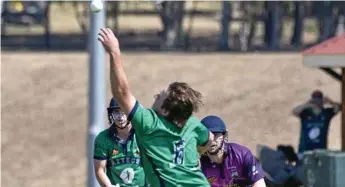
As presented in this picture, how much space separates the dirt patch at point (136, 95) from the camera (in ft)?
72.3

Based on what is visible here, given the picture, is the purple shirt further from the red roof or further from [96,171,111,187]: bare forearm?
the red roof

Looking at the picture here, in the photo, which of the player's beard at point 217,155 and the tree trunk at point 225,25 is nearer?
the player's beard at point 217,155

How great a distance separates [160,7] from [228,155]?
2031 centimetres

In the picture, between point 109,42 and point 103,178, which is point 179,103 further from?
point 103,178

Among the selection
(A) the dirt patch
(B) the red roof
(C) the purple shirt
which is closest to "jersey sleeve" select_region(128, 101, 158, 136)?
(C) the purple shirt

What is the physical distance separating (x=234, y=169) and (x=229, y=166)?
0.16ft

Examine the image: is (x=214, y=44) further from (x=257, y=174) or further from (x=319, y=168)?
(x=257, y=174)

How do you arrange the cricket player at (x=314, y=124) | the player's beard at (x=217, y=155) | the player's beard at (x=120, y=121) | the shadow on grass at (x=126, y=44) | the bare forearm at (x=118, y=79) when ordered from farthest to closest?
the shadow on grass at (x=126, y=44)
the cricket player at (x=314, y=124)
the player's beard at (x=120, y=121)
the player's beard at (x=217, y=155)
the bare forearm at (x=118, y=79)

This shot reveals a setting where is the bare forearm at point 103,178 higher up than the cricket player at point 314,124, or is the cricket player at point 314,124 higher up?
the bare forearm at point 103,178

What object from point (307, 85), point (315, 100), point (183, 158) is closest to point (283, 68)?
point (307, 85)

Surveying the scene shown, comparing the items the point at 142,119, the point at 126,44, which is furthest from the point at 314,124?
the point at 126,44

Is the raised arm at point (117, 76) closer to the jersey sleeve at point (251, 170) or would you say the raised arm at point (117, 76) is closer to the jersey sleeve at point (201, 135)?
the jersey sleeve at point (201, 135)

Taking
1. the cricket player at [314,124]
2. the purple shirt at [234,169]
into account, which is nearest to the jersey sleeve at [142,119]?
the purple shirt at [234,169]

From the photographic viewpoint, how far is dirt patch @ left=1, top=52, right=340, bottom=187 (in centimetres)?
2205
